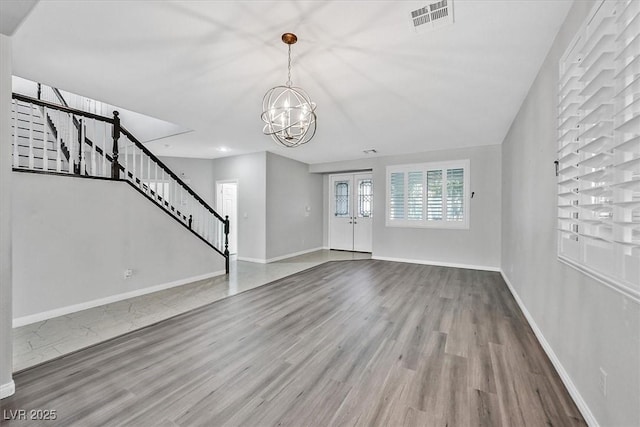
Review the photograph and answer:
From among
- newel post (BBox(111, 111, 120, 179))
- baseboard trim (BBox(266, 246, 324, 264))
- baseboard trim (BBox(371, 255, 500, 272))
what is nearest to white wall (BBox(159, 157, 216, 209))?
baseboard trim (BBox(266, 246, 324, 264))

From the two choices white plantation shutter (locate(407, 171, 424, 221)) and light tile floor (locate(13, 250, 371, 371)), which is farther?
white plantation shutter (locate(407, 171, 424, 221))

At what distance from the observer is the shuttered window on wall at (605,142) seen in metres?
1.21

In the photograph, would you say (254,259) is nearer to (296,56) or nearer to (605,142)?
(296,56)

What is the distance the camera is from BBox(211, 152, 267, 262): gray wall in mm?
6367

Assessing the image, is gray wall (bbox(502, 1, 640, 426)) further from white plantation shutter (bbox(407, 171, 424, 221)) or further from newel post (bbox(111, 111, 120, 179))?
newel post (bbox(111, 111, 120, 179))

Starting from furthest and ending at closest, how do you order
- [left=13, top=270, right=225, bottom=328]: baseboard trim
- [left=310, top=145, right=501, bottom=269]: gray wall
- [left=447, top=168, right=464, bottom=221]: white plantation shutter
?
[left=447, top=168, right=464, bottom=221]: white plantation shutter < [left=310, top=145, right=501, bottom=269]: gray wall < [left=13, top=270, right=225, bottom=328]: baseboard trim


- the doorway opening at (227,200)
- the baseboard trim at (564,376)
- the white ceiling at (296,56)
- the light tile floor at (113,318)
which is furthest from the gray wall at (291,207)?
the baseboard trim at (564,376)

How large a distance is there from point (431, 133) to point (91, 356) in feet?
18.1

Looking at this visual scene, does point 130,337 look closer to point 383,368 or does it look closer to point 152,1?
point 383,368

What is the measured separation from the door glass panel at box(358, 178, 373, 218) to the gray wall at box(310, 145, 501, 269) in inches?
33.1

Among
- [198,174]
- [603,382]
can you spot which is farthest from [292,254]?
[603,382]

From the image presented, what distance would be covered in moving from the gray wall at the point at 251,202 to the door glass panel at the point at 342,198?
8.83 ft

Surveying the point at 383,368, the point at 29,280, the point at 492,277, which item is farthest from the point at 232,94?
the point at 492,277

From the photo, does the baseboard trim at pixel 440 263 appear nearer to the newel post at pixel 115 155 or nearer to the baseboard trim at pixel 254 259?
the baseboard trim at pixel 254 259
